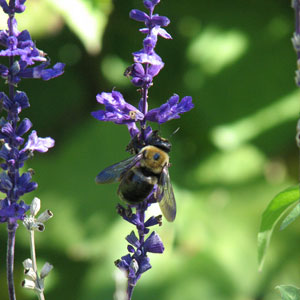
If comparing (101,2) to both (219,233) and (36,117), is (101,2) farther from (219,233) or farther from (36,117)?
(219,233)

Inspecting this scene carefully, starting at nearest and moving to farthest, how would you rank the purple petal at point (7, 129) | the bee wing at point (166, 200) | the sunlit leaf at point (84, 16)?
the purple petal at point (7, 129)
the bee wing at point (166, 200)
the sunlit leaf at point (84, 16)

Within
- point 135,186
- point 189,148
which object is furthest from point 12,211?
point 189,148

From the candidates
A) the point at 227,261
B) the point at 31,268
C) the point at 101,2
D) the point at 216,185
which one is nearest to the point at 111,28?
the point at 101,2

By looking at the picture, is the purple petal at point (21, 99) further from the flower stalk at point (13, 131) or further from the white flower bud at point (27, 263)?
the white flower bud at point (27, 263)

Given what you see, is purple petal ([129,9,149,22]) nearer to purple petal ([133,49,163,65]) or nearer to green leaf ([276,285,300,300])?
purple petal ([133,49,163,65])

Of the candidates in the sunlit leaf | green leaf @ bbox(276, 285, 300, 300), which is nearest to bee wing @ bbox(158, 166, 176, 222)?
green leaf @ bbox(276, 285, 300, 300)

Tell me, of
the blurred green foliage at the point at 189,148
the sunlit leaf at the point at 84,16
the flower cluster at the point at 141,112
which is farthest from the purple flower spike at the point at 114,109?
the blurred green foliage at the point at 189,148

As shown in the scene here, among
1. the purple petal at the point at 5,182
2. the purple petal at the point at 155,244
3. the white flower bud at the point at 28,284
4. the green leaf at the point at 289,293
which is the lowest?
the green leaf at the point at 289,293

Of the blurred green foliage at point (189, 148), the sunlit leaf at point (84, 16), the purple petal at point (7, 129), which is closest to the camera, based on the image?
the purple petal at point (7, 129)
